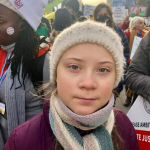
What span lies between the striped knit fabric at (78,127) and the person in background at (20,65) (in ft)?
1.72

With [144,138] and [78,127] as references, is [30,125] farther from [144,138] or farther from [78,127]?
[144,138]

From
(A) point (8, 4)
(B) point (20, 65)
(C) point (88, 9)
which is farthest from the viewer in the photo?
(C) point (88, 9)

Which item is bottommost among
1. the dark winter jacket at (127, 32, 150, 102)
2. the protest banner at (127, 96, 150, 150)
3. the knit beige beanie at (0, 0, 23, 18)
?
the protest banner at (127, 96, 150, 150)

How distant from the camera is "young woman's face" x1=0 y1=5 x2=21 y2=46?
1309 millimetres

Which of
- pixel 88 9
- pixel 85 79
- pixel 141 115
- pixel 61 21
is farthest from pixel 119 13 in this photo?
pixel 85 79

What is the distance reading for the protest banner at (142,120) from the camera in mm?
1583

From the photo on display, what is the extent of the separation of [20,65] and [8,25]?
0.31 meters

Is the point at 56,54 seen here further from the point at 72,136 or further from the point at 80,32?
the point at 72,136

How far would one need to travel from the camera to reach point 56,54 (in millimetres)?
978

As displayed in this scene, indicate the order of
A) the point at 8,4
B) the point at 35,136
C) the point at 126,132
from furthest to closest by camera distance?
the point at 8,4 → the point at 126,132 → the point at 35,136

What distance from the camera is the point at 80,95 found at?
87 cm

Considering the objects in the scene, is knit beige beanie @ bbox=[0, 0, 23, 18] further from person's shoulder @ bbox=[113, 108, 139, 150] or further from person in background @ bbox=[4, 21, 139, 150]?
person's shoulder @ bbox=[113, 108, 139, 150]

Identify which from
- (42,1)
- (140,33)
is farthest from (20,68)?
(140,33)

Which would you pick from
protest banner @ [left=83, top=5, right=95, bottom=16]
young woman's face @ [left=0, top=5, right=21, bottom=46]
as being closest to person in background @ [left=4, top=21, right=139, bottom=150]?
young woman's face @ [left=0, top=5, right=21, bottom=46]
